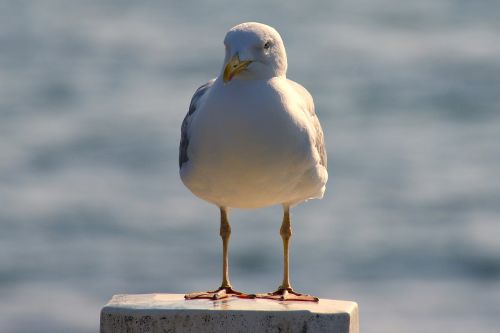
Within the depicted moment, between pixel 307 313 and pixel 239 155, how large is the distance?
0.90 metres

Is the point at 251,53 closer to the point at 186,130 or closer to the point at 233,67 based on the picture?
the point at 233,67

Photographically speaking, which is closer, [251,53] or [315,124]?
[251,53]

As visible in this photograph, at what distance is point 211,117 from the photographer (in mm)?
6672

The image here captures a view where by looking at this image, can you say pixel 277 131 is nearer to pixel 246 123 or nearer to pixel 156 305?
pixel 246 123

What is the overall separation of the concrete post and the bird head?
1214 mm

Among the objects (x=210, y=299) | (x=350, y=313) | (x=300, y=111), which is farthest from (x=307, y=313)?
(x=300, y=111)

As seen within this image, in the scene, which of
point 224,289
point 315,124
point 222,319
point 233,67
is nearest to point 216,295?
point 224,289

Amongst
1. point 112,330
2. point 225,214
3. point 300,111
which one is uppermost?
point 300,111

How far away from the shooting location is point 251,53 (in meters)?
6.59

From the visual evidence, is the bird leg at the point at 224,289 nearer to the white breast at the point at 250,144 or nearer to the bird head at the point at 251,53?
the white breast at the point at 250,144

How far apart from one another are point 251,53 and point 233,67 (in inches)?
5.7

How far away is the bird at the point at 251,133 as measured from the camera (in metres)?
6.59

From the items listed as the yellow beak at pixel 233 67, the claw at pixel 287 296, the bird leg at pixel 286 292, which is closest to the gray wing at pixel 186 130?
the yellow beak at pixel 233 67

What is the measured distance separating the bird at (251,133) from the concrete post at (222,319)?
0.45 m
